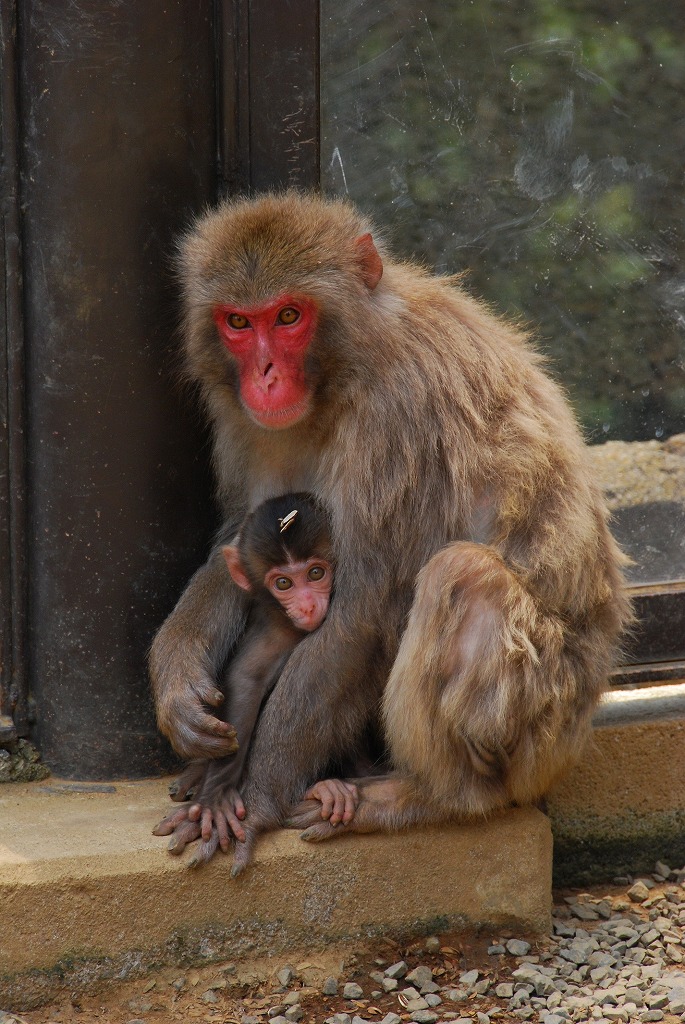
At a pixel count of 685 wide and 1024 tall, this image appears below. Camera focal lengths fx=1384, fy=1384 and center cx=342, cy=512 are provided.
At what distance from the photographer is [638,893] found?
5.04 meters

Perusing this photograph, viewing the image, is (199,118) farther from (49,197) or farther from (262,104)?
(49,197)

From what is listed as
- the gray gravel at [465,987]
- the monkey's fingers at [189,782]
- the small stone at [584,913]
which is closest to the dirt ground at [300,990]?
the gray gravel at [465,987]

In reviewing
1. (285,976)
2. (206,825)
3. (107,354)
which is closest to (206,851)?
(206,825)

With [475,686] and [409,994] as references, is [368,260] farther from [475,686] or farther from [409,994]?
[409,994]

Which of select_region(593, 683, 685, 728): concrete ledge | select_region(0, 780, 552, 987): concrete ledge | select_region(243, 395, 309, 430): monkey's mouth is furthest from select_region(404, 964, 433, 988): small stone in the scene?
select_region(243, 395, 309, 430): monkey's mouth

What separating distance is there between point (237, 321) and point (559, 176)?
5.59 ft

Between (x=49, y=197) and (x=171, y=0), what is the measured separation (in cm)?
75

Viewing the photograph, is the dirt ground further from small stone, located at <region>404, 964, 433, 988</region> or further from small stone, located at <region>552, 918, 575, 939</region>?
small stone, located at <region>552, 918, 575, 939</region>

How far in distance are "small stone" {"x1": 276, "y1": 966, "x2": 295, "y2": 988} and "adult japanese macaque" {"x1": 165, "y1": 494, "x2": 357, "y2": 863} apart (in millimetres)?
477

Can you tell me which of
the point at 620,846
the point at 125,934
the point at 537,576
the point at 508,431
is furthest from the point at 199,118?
the point at 620,846

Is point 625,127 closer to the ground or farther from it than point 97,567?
farther from it

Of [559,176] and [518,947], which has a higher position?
[559,176]

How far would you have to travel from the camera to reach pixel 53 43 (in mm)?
4355

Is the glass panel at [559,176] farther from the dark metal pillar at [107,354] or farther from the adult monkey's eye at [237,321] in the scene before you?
the adult monkey's eye at [237,321]
